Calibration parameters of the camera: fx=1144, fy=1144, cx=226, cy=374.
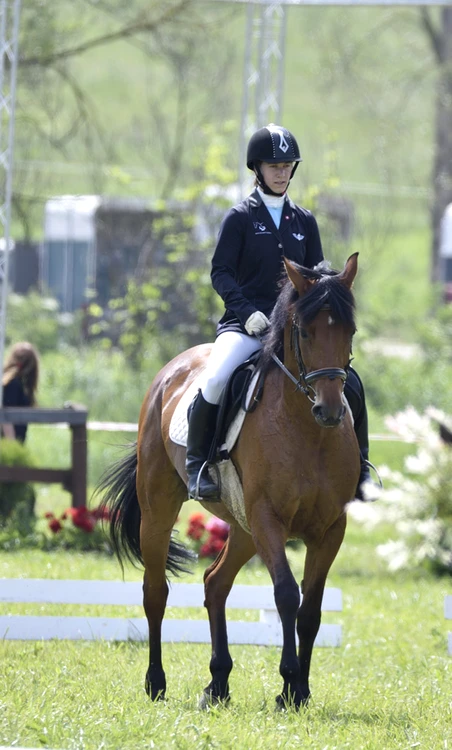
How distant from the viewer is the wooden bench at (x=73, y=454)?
11.6m

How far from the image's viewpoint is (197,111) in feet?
78.0

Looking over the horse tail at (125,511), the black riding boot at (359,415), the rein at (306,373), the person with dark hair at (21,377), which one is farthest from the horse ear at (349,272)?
the person with dark hair at (21,377)

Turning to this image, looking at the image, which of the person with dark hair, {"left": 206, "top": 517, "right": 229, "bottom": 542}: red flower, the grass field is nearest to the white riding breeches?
the grass field

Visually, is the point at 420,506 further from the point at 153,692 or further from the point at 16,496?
the point at 16,496

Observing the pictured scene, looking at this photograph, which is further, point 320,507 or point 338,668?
point 338,668

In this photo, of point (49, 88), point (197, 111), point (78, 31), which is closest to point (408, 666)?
point (78, 31)

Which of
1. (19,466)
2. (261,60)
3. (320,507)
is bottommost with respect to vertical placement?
(19,466)

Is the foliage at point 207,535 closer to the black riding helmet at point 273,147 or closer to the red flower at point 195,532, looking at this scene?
the red flower at point 195,532

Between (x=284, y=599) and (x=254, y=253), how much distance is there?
190 cm

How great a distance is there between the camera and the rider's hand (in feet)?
19.4

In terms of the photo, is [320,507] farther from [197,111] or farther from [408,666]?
[197,111]

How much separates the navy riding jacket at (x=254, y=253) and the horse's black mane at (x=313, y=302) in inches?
11.1

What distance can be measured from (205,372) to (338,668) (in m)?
2.35

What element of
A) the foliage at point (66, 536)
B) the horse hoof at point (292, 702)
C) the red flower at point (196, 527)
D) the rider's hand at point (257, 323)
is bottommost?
the foliage at point (66, 536)
